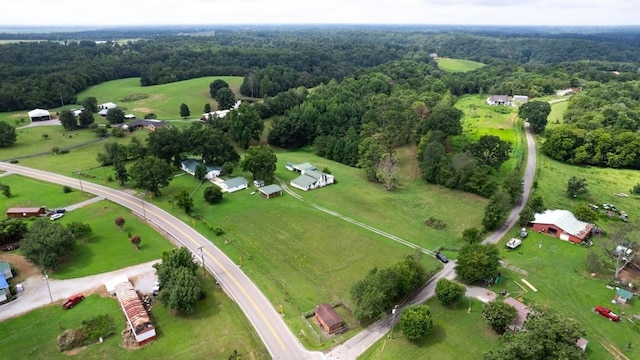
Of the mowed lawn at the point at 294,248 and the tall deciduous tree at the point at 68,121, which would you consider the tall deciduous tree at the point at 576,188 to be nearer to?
the mowed lawn at the point at 294,248

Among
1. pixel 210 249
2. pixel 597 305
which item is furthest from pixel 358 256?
pixel 597 305

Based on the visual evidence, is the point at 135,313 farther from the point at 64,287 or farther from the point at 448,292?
the point at 448,292

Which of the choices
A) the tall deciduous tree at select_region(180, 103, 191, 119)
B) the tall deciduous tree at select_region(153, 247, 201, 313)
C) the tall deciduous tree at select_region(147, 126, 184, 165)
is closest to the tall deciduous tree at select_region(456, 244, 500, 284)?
the tall deciduous tree at select_region(153, 247, 201, 313)

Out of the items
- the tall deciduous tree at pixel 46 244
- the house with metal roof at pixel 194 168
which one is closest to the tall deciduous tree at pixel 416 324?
the tall deciduous tree at pixel 46 244

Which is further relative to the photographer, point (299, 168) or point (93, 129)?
point (93, 129)

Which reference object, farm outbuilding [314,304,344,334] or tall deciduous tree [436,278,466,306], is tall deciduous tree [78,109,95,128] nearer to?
farm outbuilding [314,304,344,334]

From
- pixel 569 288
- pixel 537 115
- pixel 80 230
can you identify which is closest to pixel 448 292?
pixel 569 288

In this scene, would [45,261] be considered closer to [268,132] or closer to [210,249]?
[210,249]
